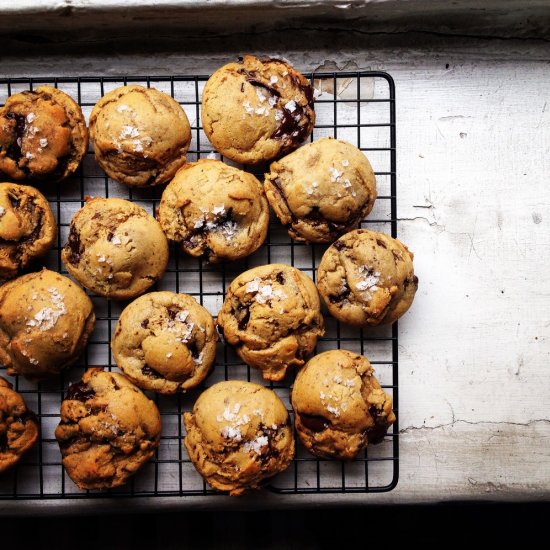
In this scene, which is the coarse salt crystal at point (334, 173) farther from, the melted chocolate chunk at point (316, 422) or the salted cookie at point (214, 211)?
the melted chocolate chunk at point (316, 422)

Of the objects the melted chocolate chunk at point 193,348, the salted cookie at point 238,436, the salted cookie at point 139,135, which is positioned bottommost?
the salted cookie at point 238,436

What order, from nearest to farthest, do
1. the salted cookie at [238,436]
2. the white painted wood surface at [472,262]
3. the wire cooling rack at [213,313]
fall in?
the salted cookie at [238,436] → the wire cooling rack at [213,313] → the white painted wood surface at [472,262]

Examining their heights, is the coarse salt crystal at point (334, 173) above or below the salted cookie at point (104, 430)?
above

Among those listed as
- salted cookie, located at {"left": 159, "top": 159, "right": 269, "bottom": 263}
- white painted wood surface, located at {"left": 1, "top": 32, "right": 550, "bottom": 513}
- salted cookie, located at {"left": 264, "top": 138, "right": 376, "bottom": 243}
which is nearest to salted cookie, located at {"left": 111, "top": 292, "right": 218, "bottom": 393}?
salted cookie, located at {"left": 159, "top": 159, "right": 269, "bottom": 263}

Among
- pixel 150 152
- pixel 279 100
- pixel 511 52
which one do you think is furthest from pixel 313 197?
pixel 511 52

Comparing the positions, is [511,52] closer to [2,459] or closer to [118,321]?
[118,321]

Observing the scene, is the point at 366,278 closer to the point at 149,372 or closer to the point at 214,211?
the point at 214,211

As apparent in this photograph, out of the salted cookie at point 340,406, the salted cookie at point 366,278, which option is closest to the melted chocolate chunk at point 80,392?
the salted cookie at point 340,406

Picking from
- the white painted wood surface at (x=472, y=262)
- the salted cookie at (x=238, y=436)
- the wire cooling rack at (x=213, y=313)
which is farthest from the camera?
the white painted wood surface at (x=472, y=262)
